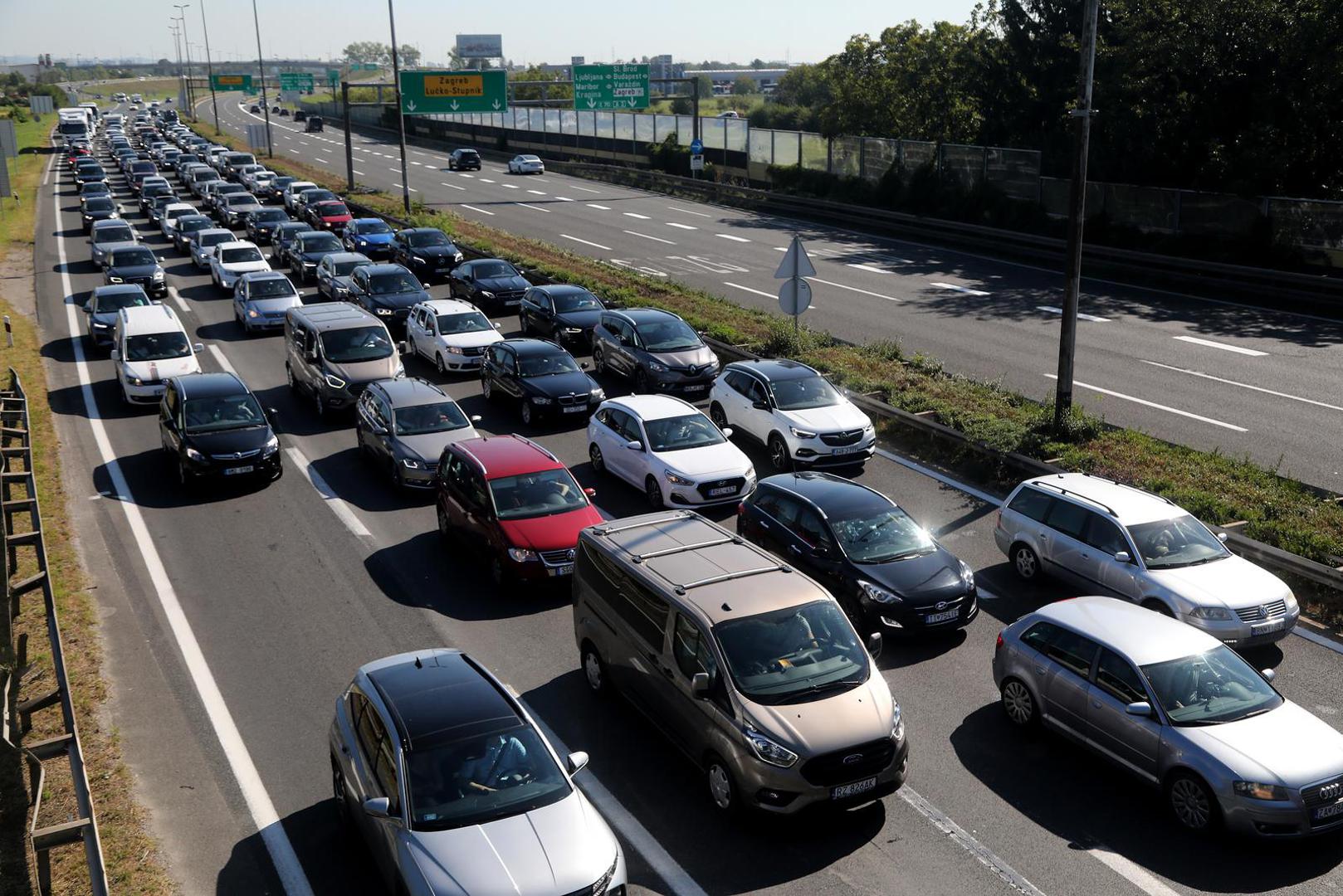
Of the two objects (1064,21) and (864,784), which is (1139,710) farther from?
(1064,21)

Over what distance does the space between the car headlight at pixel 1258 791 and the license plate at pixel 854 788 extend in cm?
295

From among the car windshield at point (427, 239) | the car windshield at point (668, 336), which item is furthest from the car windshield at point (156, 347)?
the car windshield at point (427, 239)

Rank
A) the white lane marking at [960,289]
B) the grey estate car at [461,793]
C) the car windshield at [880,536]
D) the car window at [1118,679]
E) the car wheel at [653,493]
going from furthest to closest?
the white lane marking at [960,289], the car wheel at [653,493], the car windshield at [880,536], the car window at [1118,679], the grey estate car at [461,793]

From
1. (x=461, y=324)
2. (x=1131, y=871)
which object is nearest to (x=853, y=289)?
(x=461, y=324)

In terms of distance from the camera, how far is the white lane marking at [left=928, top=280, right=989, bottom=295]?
34.9m

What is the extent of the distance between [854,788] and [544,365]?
14.7 meters

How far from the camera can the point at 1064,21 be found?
48.2 metres

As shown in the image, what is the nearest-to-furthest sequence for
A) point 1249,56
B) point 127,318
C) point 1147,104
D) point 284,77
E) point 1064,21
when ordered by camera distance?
point 127,318 < point 1249,56 < point 1147,104 < point 1064,21 < point 284,77

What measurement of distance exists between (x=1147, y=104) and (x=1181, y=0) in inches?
132

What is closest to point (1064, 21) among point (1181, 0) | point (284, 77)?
point (1181, 0)

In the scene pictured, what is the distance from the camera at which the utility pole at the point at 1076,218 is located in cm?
1812

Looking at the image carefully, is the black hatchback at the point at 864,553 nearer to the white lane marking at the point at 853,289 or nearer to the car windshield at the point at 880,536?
the car windshield at the point at 880,536

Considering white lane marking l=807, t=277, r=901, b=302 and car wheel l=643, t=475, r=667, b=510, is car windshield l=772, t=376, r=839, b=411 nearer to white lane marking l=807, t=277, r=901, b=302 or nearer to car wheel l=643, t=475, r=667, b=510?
car wheel l=643, t=475, r=667, b=510

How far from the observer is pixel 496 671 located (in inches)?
514
